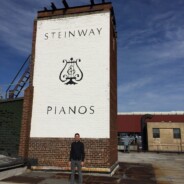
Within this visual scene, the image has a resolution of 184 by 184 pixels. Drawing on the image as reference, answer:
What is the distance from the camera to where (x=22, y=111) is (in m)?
12.3

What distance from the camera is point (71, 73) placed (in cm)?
1224

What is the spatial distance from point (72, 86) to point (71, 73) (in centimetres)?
Answer: 68

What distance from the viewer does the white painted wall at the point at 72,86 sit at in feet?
37.9

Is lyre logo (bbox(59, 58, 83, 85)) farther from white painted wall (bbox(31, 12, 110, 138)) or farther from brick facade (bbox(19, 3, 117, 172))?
brick facade (bbox(19, 3, 117, 172))

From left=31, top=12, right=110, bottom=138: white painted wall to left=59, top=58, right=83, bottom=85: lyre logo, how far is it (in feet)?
0.55

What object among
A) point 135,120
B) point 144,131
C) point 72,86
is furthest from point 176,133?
point 72,86

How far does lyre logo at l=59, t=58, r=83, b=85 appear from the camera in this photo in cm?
1218

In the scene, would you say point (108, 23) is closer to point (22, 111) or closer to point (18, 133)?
point (22, 111)

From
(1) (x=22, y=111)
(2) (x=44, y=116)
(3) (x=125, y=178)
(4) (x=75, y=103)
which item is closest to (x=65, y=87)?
(4) (x=75, y=103)

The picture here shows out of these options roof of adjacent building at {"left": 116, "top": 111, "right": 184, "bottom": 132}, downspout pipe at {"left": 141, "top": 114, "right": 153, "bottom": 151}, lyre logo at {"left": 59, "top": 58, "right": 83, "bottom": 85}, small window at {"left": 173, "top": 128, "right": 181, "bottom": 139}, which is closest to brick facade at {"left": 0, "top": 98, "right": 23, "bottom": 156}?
lyre logo at {"left": 59, "top": 58, "right": 83, "bottom": 85}

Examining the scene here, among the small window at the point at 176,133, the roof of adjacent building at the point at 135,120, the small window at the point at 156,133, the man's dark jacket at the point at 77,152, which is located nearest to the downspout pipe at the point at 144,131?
the roof of adjacent building at the point at 135,120

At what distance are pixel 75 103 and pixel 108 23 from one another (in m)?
4.44

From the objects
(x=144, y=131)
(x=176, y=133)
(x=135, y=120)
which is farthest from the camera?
(x=135, y=120)

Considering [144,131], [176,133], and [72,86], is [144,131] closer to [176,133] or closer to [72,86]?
[176,133]
